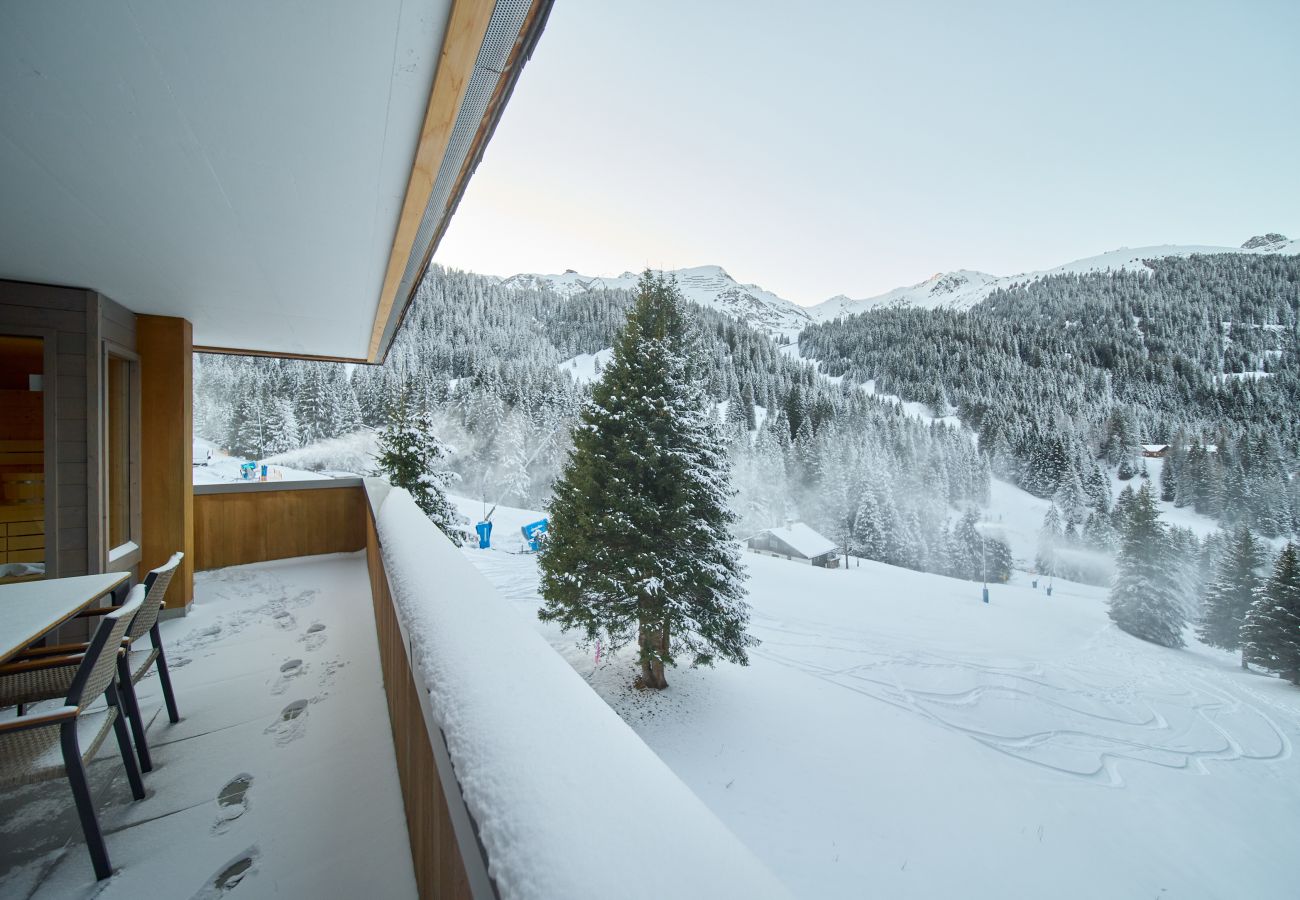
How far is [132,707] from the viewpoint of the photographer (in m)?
1.83

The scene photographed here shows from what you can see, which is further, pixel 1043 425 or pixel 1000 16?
pixel 1043 425

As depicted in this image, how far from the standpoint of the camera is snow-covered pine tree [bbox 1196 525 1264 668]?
81.3ft

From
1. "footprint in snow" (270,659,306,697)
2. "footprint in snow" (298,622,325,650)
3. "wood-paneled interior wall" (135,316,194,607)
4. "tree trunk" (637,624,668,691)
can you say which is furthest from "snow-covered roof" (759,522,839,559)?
"footprint in snow" (270,659,306,697)

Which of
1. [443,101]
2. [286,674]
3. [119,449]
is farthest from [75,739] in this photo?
[119,449]

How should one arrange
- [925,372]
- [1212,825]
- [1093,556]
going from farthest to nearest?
[925,372] → [1093,556] → [1212,825]

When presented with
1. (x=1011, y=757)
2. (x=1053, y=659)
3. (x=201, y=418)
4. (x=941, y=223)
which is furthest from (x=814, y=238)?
(x=201, y=418)

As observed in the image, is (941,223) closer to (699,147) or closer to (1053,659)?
(699,147)

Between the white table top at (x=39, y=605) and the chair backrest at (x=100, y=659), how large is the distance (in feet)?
0.70

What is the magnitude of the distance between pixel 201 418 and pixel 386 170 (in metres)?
34.9

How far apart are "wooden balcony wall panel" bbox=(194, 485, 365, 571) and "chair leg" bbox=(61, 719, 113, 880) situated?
4.30m

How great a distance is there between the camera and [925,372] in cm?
7200

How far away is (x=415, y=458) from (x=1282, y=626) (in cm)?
3550

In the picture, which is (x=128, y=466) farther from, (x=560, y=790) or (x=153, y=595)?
(x=560, y=790)

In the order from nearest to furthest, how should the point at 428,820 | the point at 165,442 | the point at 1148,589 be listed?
the point at 428,820
the point at 165,442
the point at 1148,589
